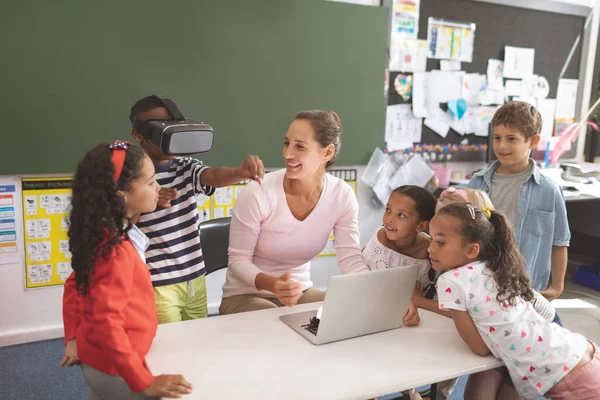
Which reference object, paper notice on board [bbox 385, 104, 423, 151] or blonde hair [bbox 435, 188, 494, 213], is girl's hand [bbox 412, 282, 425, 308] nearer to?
blonde hair [bbox 435, 188, 494, 213]

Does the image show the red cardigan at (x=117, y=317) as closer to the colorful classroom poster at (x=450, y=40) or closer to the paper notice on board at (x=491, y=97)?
the colorful classroom poster at (x=450, y=40)

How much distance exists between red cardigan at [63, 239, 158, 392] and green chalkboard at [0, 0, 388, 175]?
1.60 m

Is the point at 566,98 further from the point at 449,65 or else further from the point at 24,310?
the point at 24,310

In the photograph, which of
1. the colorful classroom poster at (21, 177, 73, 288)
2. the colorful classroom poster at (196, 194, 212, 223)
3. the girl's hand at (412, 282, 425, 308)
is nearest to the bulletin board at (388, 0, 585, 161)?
the colorful classroom poster at (196, 194, 212, 223)

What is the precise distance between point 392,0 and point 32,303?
2678 mm

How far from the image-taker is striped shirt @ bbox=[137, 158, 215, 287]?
171 cm

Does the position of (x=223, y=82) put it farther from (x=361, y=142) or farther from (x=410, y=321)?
(x=410, y=321)

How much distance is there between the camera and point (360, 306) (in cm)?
138

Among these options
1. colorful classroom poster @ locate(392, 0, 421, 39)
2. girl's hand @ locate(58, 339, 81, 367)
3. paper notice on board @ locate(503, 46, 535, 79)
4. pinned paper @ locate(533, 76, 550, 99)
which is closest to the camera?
girl's hand @ locate(58, 339, 81, 367)

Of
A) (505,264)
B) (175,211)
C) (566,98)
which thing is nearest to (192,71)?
(175,211)

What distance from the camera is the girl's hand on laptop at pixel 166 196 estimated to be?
1642mm

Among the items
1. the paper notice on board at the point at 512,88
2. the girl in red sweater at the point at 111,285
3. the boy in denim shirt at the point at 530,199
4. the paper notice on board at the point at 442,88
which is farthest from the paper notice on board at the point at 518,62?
the girl in red sweater at the point at 111,285

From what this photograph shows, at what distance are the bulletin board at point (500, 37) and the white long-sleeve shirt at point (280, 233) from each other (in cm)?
167

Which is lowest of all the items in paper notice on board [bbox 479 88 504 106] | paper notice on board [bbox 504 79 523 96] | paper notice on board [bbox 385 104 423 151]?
paper notice on board [bbox 385 104 423 151]
